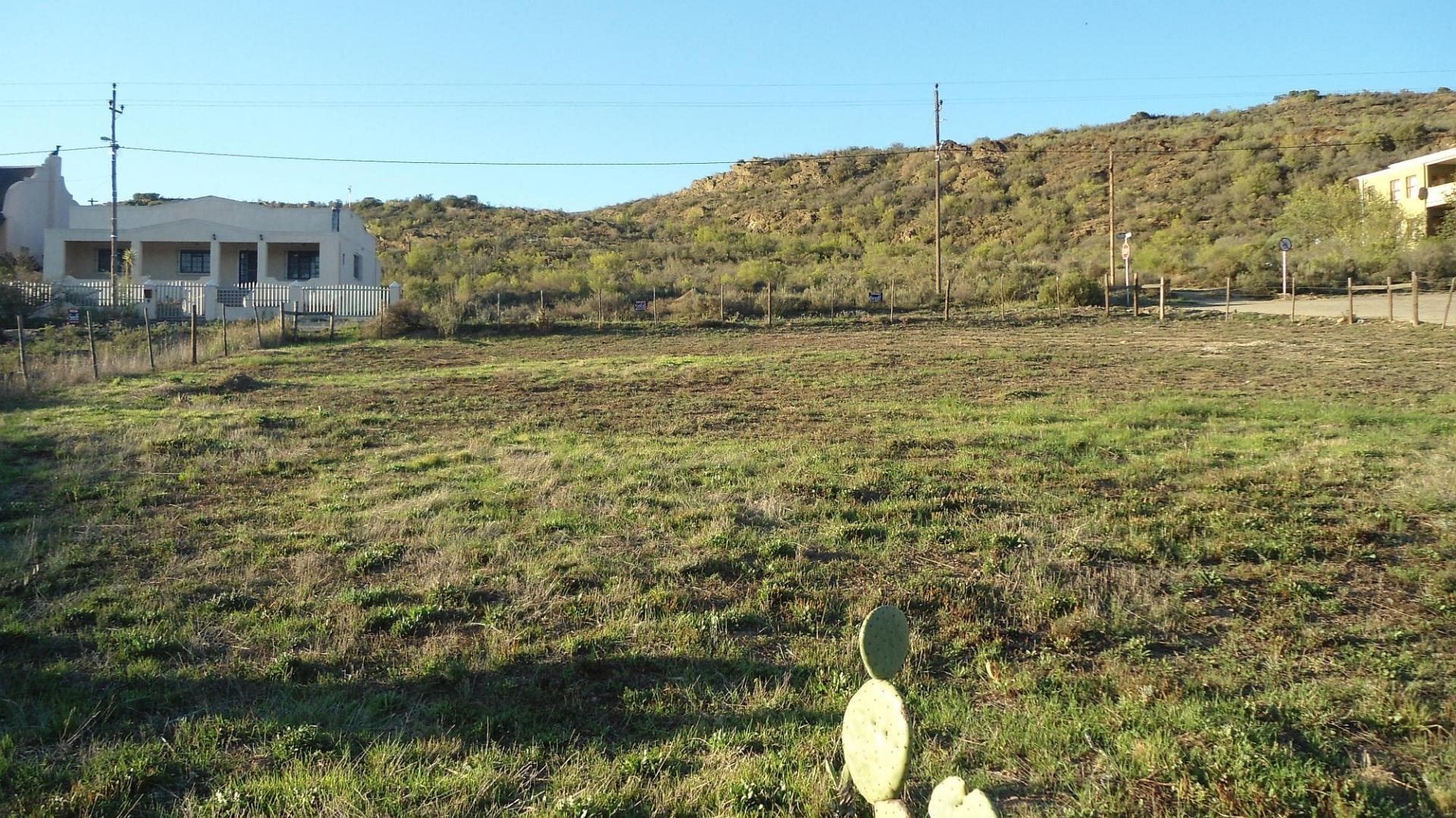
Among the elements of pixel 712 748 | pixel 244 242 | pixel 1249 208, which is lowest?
pixel 712 748

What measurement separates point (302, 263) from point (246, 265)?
2545 mm

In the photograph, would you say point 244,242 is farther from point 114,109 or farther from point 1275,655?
point 1275,655

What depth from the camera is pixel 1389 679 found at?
4.91 meters

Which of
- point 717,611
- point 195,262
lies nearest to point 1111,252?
point 195,262

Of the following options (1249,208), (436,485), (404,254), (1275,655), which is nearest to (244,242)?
(404,254)

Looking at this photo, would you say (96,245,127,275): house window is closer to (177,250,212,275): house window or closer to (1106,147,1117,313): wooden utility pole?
(177,250,212,275): house window

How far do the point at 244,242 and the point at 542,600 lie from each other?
47.4 m

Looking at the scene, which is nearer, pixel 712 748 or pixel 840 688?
pixel 712 748

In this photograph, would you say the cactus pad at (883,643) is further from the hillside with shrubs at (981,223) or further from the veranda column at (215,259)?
the veranda column at (215,259)

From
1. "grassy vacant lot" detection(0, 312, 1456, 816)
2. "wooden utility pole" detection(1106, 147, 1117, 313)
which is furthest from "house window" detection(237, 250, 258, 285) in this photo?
"wooden utility pole" detection(1106, 147, 1117, 313)

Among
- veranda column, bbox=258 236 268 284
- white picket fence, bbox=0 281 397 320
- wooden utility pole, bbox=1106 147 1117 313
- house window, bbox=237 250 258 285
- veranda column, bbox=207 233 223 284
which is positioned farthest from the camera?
house window, bbox=237 250 258 285

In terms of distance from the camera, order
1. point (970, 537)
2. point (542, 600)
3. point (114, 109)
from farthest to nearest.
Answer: point (114, 109) → point (970, 537) → point (542, 600)

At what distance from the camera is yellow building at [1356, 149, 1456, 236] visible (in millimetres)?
46781

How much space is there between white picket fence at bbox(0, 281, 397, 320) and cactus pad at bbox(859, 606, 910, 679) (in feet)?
119
